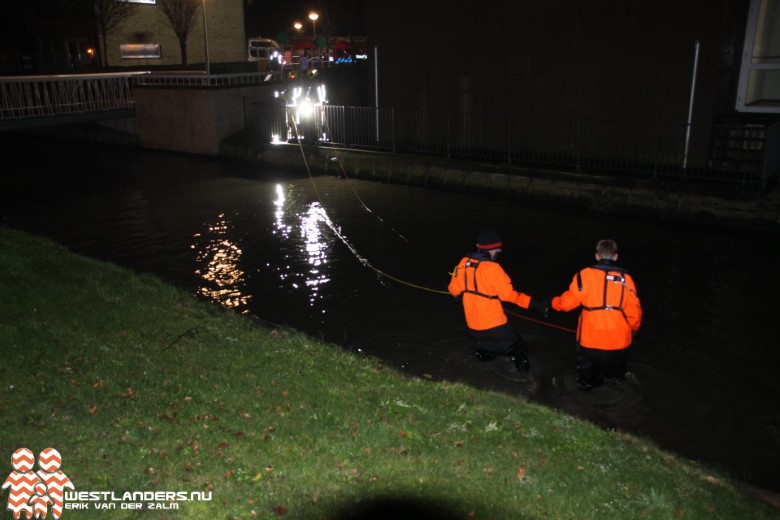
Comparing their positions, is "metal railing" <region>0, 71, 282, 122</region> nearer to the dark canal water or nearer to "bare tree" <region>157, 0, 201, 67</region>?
the dark canal water

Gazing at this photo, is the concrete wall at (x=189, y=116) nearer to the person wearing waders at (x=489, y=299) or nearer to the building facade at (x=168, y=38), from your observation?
the building facade at (x=168, y=38)

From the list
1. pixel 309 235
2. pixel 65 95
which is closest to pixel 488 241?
pixel 309 235

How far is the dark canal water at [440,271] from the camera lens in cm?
716

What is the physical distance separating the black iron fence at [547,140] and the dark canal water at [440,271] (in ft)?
5.70

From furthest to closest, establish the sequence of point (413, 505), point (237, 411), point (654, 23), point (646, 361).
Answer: point (654, 23)
point (646, 361)
point (237, 411)
point (413, 505)

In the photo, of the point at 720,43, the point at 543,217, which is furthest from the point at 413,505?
the point at 720,43

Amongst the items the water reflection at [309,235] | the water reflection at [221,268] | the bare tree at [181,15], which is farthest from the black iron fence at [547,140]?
the bare tree at [181,15]

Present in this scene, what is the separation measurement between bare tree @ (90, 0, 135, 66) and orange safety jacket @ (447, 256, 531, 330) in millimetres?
37465

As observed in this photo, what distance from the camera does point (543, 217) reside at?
15117mm

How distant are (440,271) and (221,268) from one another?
3736 mm

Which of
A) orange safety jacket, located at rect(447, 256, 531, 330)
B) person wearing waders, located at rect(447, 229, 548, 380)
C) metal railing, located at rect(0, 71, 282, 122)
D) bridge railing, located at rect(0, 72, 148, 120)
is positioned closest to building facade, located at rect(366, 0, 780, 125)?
metal railing, located at rect(0, 71, 282, 122)

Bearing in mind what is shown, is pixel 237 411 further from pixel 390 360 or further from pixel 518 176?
pixel 518 176

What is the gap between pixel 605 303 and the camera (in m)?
6.71

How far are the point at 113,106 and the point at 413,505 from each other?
25.1m
